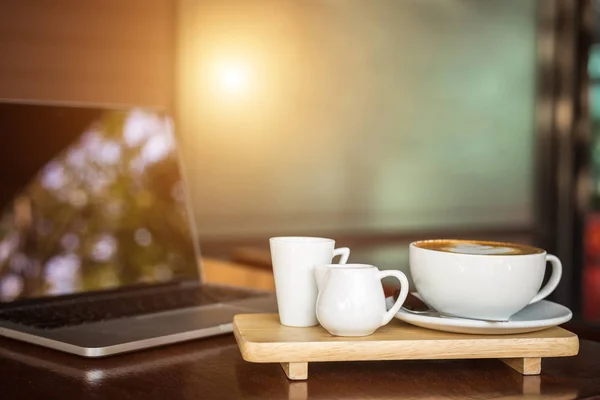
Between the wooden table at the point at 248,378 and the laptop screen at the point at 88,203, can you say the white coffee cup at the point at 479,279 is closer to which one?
the wooden table at the point at 248,378

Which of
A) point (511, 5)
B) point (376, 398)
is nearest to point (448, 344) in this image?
point (376, 398)

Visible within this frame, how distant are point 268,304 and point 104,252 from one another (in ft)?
0.97

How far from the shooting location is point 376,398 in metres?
0.69

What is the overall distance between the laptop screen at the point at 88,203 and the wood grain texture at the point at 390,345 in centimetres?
45

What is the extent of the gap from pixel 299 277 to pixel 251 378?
120 millimetres

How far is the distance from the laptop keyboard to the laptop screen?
0.11 feet

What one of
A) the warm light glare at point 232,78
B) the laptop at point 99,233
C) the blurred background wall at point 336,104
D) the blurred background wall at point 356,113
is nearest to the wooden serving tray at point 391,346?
the laptop at point 99,233

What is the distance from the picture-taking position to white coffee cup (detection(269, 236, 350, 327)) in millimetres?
808

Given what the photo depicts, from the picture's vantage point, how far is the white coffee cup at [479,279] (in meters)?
0.77

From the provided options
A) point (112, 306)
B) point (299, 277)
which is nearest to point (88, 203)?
point (112, 306)

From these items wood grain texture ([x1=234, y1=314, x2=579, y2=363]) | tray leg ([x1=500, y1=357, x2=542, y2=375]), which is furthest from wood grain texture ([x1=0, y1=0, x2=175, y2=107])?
tray leg ([x1=500, y1=357, x2=542, y2=375])

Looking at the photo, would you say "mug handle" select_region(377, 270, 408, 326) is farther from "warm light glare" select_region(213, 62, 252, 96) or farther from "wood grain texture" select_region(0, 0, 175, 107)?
"warm light glare" select_region(213, 62, 252, 96)

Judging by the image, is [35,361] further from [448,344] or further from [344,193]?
[344,193]

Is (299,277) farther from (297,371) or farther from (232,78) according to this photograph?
(232,78)
